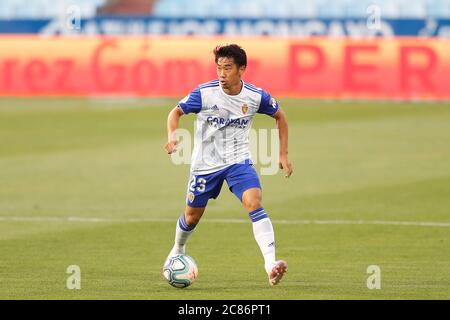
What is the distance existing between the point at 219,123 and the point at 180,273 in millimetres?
1219

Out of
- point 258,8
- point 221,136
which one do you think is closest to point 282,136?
point 221,136

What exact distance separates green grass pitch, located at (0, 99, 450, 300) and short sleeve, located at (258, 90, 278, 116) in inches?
52.5

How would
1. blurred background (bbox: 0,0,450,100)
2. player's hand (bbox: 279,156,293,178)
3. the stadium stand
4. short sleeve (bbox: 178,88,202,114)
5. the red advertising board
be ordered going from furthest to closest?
the stadium stand < blurred background (bbox: 0,0,450,100) < the red advertising board < player's hand (bbox: 279,156,293,178) < short sleeve (bbox: 178,88,202,114)

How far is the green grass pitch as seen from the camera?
9375 mm

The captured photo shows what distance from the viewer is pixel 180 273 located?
9086 mm

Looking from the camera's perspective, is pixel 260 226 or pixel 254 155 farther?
pixel 254 155

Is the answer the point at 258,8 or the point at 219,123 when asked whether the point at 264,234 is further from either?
the point at 258,8

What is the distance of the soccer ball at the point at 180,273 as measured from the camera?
9.08 meters

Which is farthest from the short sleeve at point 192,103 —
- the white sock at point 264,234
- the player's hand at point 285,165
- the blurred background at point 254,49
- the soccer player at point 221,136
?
the blurred background at point 254,49

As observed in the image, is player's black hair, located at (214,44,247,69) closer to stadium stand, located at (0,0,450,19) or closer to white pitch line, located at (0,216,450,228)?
white pitch line, located at (0,216,450,228)

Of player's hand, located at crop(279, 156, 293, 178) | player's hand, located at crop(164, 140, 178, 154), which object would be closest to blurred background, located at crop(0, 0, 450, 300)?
player's hand, located at crop(279, 156, 293, 178)

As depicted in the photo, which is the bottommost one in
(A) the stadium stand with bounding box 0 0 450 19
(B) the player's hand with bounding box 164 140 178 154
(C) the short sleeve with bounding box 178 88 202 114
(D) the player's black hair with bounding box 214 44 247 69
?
(B) the player's hand with bounding box 164 140 178 154

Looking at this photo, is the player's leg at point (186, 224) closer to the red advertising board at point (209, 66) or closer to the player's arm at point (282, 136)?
the player's arm at point (282, 136)
